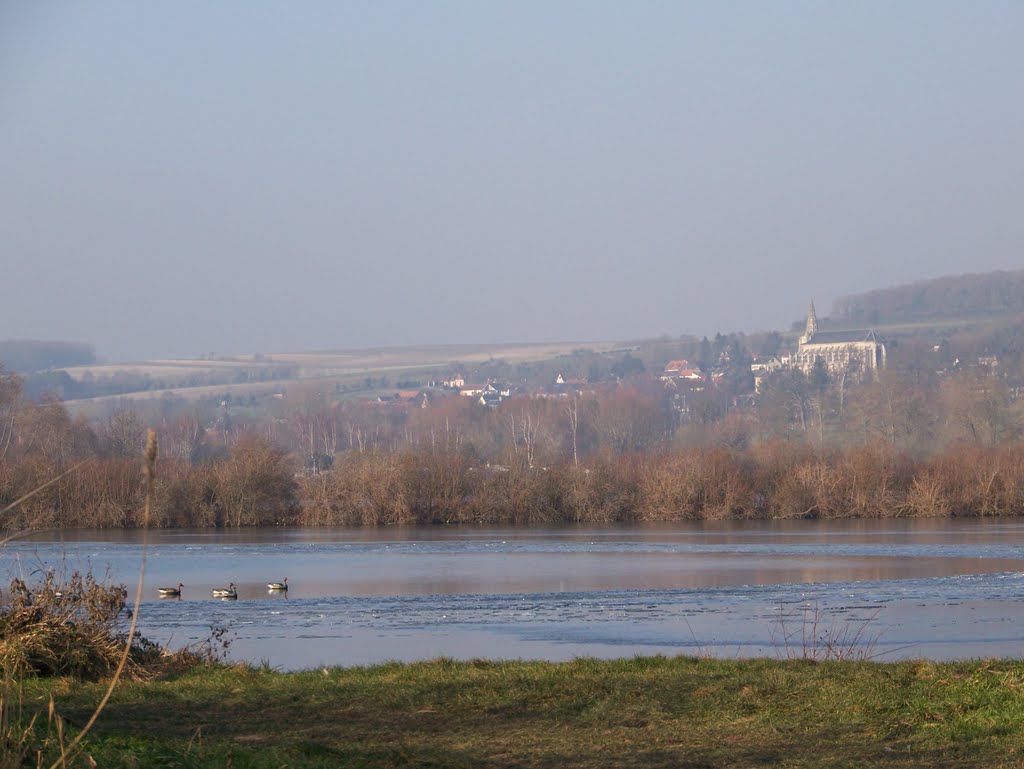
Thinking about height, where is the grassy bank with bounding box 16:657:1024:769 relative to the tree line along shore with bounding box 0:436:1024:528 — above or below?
above

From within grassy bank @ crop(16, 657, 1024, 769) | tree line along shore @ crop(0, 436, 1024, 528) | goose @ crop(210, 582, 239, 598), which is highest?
grassy bank @ crop(16, 657, 1024, 769)

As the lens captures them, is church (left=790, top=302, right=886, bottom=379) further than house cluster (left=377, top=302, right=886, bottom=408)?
No

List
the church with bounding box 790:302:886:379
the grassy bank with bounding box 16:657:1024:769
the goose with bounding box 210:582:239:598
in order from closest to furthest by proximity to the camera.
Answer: the grassy bank with bounding box 16:657:1024:769 < the goose with bounding box 210:582:239:598 < the church with bounding box 790:302:886:379

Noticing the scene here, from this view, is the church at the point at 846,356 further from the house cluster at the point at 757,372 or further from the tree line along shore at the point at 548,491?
the tree line along shore at the point at 548,491

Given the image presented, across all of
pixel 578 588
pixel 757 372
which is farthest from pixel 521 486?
pixel 757 372

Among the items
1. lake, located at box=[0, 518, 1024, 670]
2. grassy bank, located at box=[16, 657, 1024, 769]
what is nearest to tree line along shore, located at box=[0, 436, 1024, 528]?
lake, located at box=[0, 518, 1024, 670]

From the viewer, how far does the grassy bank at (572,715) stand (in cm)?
827

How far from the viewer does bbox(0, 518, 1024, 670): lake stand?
18.0m

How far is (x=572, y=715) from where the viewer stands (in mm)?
9891

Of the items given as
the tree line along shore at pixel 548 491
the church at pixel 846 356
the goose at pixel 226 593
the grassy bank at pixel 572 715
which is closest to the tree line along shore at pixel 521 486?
the tree line along shore at pixel 548 491

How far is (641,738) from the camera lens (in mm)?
9000

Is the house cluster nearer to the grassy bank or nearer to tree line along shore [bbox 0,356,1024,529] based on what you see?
tree line along shore [bbox 0,356,1024,529]

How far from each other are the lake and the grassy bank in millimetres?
3236

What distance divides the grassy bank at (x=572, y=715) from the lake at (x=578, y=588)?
324cm
